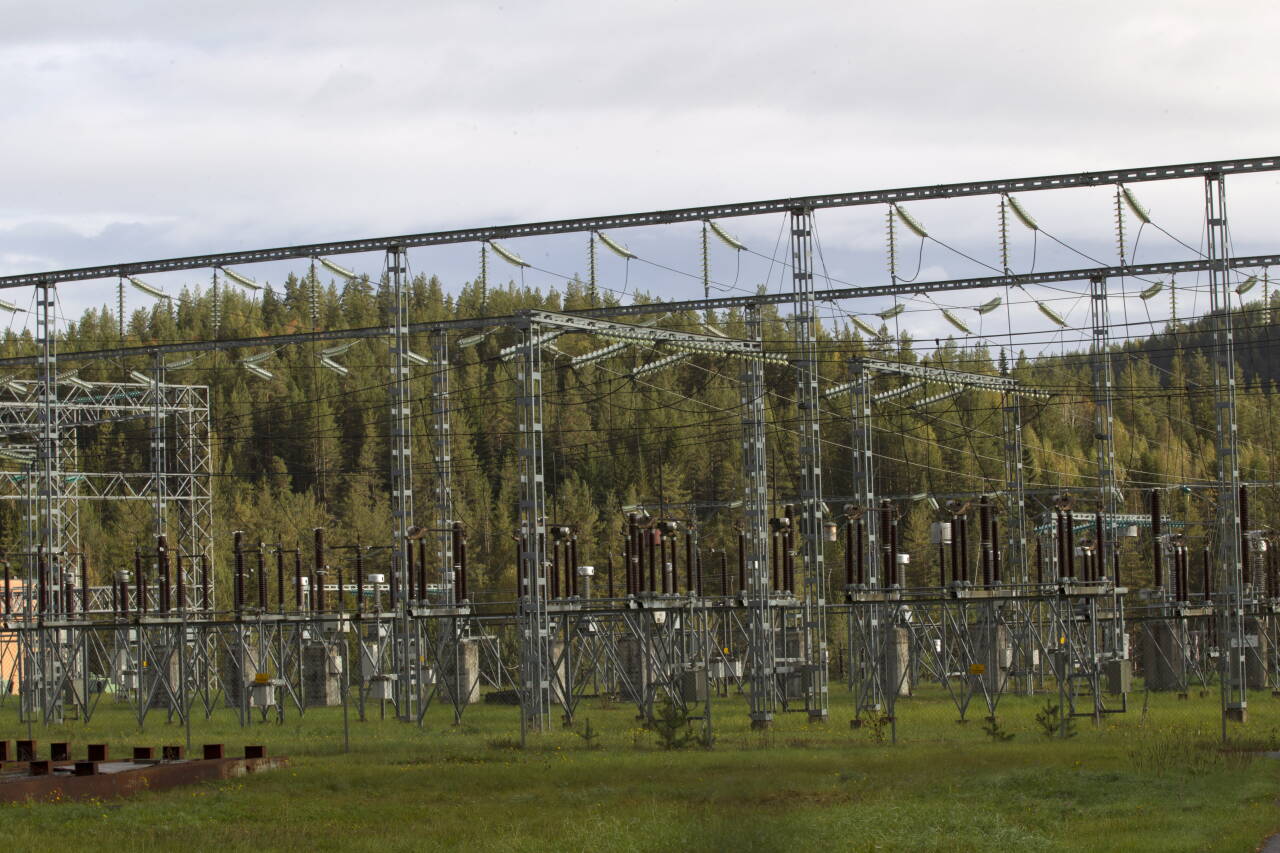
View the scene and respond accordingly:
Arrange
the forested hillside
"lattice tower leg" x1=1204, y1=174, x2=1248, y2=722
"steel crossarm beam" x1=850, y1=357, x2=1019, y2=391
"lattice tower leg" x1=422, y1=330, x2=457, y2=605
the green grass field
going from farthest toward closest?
the forested hillside, "steel crossarm beam" x1=850, y1=357, x2=1019, y2=391, "lattice tower leg" x1=422, y1=330, x2=457, y2=605, "lattice tower leg" x1=1204, y1=174, x2=1248, y2=722, the green grass field

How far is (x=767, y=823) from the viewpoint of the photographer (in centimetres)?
1978

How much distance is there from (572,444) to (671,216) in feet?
232

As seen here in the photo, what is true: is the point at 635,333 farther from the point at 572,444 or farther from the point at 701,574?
the point at 572,444

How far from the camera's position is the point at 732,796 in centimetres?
2256

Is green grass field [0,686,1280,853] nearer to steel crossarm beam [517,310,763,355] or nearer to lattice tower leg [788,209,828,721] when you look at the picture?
lattice tower leg [788,209,828,721]

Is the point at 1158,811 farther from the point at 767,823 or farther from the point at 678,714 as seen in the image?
the point at 678,714

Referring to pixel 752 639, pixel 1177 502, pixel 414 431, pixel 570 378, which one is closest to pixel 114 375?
pixel 414 431

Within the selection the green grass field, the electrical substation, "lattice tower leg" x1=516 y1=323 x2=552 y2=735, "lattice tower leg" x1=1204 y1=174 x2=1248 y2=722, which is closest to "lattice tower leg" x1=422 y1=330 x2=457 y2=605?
the electrical substation

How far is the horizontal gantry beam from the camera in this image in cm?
3256

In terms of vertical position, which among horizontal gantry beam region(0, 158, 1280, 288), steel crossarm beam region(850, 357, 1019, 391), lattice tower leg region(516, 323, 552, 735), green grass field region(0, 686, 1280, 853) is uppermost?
horizontal gantry beam region(0, 158, 1280, 288)

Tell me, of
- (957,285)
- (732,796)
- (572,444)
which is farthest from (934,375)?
(572,444)

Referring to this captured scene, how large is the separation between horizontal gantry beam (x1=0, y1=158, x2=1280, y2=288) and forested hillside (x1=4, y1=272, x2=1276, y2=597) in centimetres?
4326

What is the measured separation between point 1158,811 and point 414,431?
82209 mm

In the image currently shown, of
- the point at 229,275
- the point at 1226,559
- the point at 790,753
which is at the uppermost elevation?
the point at 229,275
